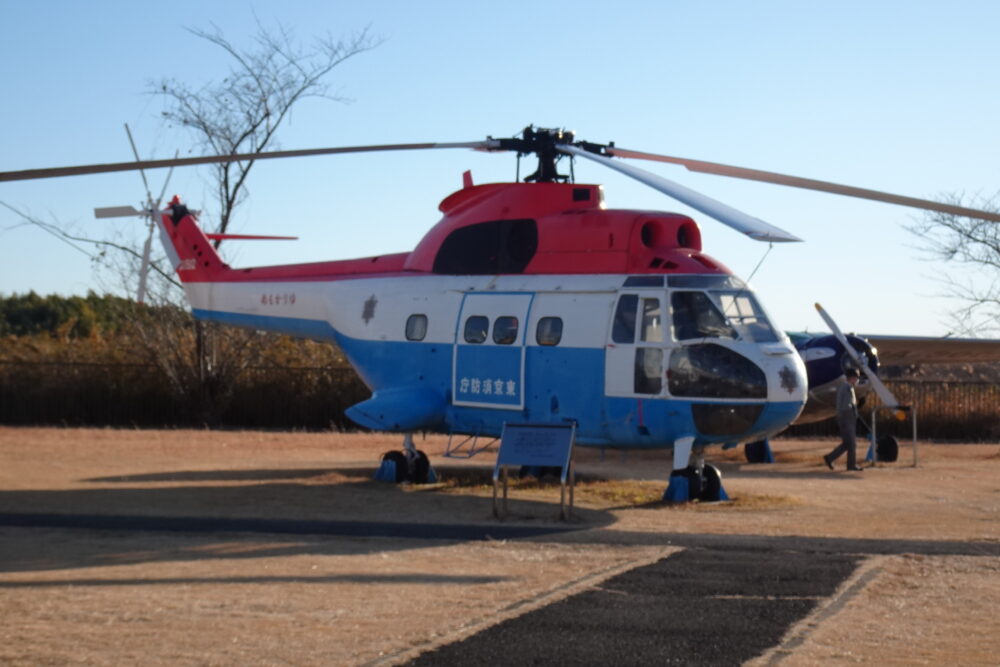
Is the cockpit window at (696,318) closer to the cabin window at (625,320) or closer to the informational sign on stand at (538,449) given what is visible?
the cabin window at (625,320)

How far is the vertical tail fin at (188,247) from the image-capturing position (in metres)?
20.8

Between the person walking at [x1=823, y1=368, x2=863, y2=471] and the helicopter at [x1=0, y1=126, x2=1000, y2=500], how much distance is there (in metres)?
6.40

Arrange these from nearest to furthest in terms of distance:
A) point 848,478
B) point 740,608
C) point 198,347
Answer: point 740,608 < point 848,478 < point 198,347

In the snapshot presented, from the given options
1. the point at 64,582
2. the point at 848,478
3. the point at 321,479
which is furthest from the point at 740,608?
the point at 848,478

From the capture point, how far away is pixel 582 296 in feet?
52.1

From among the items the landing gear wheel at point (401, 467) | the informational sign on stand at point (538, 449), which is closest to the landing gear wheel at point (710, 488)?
the informational sign on stand at point (538, 449)

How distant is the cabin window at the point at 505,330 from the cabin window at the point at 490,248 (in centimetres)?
75

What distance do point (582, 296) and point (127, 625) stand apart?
29.0 ft

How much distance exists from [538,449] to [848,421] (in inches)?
382

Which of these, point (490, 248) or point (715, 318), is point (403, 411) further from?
point (715, 318)

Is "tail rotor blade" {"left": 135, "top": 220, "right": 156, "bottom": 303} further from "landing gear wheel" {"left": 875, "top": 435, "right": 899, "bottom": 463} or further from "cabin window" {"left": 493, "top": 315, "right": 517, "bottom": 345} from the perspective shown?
"landing gear wheel" {"left": 875, "top": 435, "right": 899, "bottom": 463}

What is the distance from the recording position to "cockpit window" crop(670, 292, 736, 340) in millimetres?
14953

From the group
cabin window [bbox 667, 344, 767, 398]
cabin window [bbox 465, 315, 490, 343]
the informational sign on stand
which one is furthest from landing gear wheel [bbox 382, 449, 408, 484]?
cabin window [bbox 667, 344, 767, 398]

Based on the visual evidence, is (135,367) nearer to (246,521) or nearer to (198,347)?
(198,347)
